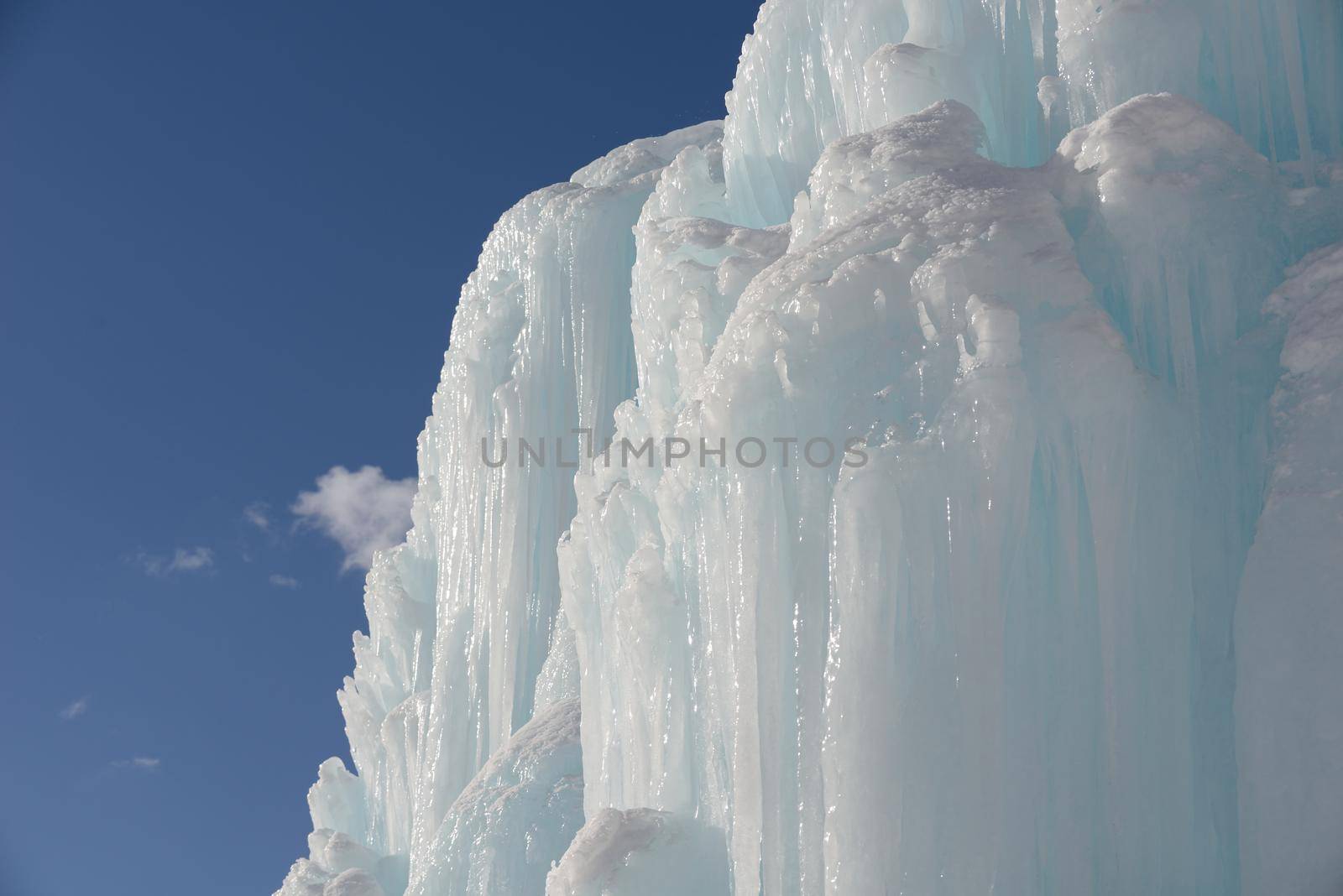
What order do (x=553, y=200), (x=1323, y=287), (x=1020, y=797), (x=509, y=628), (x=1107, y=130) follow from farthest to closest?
(x=553, y=200) < (x=509, y=628) < (x=1107, y=130) < (x=1323, y=287) < (x=1020, y=797)

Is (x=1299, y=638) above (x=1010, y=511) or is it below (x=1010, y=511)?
below

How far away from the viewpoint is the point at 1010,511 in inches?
292

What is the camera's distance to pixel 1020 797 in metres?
7.12

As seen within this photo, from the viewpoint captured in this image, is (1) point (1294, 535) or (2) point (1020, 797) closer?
(2) point (1020, 797)

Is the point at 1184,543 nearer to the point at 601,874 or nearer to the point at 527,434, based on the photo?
the point at 601,874

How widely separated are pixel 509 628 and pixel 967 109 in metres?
8.09

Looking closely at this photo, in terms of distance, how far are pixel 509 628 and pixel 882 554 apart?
8.67 metres

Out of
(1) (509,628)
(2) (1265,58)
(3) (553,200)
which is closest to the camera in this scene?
(2) (1265,58)

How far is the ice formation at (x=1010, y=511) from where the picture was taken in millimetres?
7230

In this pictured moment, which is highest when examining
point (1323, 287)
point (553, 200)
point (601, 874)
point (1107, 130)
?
point (553, 200)

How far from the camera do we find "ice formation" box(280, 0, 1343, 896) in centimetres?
723

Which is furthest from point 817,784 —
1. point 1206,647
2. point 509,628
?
point 509,628

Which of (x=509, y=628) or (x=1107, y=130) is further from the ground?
(x=1107, y=130)

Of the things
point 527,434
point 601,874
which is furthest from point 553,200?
point 601,874
